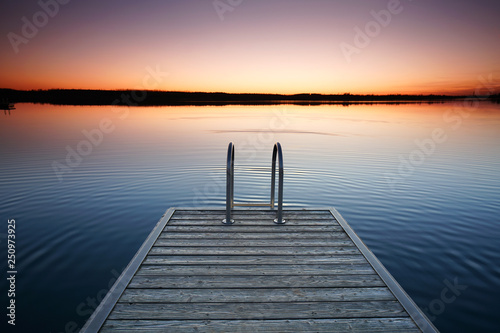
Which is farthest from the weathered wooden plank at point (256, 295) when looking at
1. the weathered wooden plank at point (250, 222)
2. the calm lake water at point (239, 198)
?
A: the weathered wooden plank at point (250, 222)

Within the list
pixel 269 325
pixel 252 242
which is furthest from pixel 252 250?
pixel 269 325

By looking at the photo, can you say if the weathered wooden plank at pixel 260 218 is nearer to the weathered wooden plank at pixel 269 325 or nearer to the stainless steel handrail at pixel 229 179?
the stainless steel handrail at pixel 229 179

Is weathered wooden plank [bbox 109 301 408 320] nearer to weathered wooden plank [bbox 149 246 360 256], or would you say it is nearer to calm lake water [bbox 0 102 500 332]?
weathered wooden plank [bbox 149 246 360 256]

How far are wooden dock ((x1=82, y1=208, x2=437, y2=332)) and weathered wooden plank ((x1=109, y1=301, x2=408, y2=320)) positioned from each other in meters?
0.01

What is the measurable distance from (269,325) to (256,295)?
471 millimetres

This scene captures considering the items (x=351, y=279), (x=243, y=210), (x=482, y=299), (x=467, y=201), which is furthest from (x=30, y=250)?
(x=467, y=201)

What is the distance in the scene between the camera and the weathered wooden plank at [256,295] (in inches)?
127

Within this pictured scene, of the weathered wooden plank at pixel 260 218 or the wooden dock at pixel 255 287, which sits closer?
the wooden dock at pixel 255 287

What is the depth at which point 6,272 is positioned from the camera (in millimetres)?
5219

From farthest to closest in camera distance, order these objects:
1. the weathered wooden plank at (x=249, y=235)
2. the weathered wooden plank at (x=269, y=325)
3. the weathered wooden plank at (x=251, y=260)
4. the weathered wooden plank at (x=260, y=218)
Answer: the weathered wooden plank at (x=260, y=218), the weathered wooden plank at (x=249, y=235), the weathered wooden plank at (x=251, y=260), the weathered wooden plank at (x=269, y=325)

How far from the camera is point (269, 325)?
2.87 m

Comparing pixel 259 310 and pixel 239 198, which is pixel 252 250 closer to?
pixel 259 310

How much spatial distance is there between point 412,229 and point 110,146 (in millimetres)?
17800

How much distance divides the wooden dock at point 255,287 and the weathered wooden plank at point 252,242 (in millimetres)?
16
